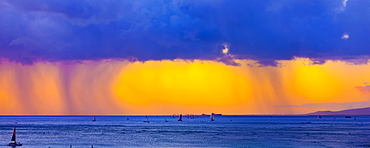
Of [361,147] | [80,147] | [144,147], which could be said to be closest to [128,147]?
[144,147]

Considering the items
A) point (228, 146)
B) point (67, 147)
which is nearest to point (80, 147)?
point (67, 147)

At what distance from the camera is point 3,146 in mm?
92500

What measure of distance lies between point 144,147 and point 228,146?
15.0 m

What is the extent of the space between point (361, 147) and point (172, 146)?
3264 cm

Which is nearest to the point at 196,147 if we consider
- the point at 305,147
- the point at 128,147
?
the point at 128,147

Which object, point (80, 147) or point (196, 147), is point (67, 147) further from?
point (196, 147)

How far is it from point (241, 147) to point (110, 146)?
23.4 meters

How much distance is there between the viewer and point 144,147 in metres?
91.9

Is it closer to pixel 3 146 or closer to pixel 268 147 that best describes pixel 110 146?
pixel 3 146

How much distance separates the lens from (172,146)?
91750mm

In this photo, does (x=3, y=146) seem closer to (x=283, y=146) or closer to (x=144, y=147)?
(x=144, y=147)

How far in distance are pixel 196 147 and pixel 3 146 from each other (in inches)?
1358

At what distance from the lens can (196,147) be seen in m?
90.4

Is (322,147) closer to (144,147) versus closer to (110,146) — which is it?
(144,147)
